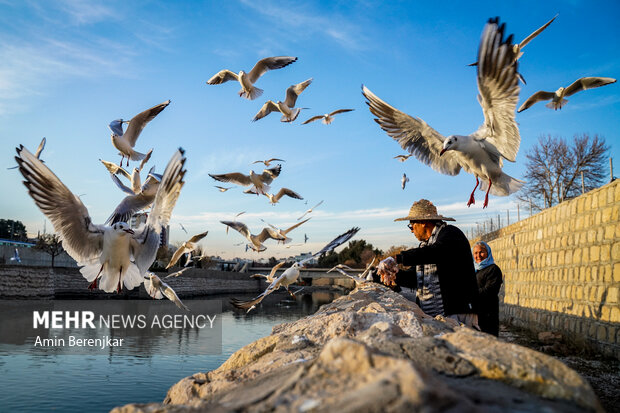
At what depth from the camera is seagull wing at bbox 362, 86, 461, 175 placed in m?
6.95

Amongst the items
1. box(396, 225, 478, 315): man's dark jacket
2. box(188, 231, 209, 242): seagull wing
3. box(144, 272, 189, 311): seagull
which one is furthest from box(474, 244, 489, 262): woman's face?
box(188, 231, 209, 242): seagull wing

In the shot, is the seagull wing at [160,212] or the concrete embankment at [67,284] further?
the concrete embankment at [67,284]

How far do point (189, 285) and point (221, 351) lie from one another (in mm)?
21891

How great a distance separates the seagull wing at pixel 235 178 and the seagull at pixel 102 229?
586 centimetres

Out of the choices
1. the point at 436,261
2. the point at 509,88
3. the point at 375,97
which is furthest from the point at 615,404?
the point at 375,97

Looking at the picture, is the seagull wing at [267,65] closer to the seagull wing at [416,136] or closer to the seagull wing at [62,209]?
the seagull wing at [416,136]

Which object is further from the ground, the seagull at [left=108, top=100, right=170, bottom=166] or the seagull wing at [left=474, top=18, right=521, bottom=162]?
the seagull at [left=108, top=100, right=170, bottom=166]

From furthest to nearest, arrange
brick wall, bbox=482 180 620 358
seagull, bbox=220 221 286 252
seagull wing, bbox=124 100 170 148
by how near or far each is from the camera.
A: seagull, bbox=220 221 286 252 → seagull wing, bbox=124 100 170 148 → brick wall, bbox=482 180 620 358

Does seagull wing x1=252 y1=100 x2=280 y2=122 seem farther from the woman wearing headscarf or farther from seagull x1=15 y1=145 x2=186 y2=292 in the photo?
the woman wearing headscarf

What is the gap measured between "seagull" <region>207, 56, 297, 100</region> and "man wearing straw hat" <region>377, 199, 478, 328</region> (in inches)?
311

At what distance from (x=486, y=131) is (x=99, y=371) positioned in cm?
955

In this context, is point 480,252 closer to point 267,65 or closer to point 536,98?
point 536,98

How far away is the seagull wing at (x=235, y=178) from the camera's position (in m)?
12.5

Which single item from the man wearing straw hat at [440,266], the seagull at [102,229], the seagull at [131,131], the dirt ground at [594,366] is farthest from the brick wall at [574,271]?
the seagull at [131,131]
